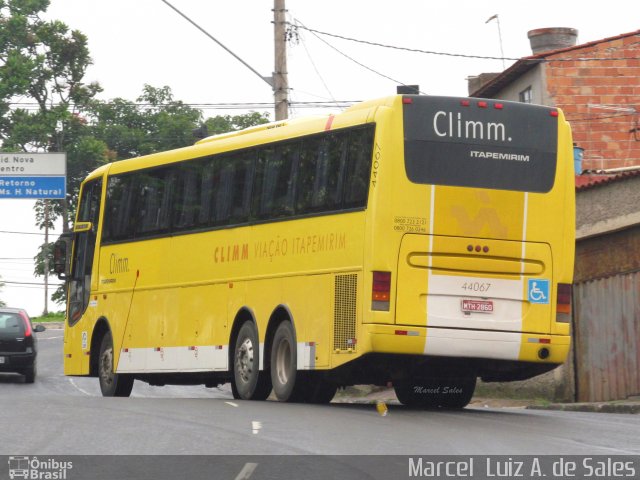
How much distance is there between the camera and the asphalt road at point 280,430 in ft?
40.4

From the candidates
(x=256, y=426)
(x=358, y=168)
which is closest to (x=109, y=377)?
(x=358, y=168)

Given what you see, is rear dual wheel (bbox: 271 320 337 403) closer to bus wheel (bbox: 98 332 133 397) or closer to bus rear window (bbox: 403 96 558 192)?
bus rear window (bbox: 403 96 558 192)

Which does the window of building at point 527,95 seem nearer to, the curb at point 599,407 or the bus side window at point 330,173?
the curb at point 599,407

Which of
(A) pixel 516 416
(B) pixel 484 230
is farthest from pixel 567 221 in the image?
(A) pixel 516 416

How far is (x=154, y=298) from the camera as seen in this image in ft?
74.7

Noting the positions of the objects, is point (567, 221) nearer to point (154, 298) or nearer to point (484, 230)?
point (484, 230)

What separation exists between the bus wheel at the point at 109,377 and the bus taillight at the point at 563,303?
8.40 metres

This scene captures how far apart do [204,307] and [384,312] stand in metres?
4.99

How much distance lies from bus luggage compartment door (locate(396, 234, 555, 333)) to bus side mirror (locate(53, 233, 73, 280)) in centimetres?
943

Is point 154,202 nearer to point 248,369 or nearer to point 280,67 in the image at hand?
point 248,369

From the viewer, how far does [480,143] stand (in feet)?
57.5

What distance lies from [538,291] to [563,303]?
0.42m

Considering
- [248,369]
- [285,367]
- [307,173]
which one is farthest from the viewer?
[248,369]
